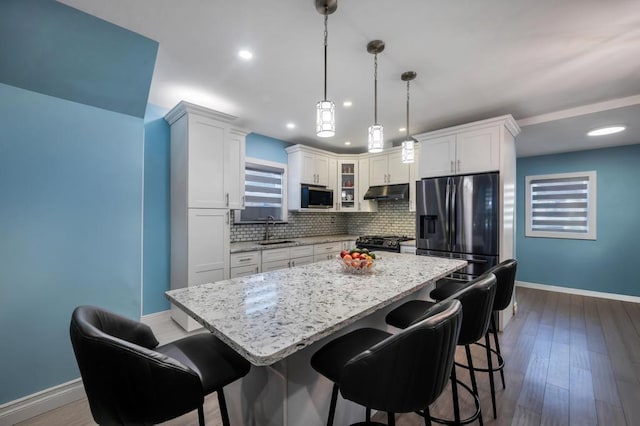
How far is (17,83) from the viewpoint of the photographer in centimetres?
175

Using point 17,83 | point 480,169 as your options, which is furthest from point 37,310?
point 480,169

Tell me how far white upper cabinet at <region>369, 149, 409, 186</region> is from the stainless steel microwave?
81 centimetres

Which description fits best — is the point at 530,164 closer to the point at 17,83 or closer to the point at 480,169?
the point at 480,169

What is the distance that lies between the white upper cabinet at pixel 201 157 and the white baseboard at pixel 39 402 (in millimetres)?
1710

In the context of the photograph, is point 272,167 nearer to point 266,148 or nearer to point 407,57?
point 266,148

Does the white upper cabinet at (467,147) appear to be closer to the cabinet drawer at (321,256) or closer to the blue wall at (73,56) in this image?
the cabinet drawer at (321,256)

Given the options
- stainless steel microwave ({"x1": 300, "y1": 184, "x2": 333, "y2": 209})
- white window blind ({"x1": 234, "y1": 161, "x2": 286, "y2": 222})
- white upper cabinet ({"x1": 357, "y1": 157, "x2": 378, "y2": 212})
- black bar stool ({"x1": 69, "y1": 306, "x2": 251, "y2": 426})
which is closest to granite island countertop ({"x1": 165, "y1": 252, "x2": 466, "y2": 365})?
black bar stool ({"x1": 69, "y1": 306, "x2": 251, "y2": 426})

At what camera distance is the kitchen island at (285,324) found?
94 centimetres

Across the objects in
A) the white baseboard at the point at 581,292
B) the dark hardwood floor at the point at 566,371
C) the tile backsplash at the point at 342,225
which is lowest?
the dark hardwood floor at the point at 566,371

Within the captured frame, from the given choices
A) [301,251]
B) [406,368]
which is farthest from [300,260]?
[406,368]

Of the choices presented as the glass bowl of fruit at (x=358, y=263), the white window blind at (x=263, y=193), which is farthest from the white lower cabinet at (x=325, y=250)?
the glass bowl of fruit at (x=358, y=263)

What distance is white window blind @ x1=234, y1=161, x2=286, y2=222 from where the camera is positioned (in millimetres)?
4046

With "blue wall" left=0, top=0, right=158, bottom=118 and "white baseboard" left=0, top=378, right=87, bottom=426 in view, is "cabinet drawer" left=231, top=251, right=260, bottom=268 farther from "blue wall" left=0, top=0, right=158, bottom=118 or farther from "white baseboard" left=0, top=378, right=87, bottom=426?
"blue wall" left=0, top=0, right=158, bottom=118

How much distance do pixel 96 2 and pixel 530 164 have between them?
20.6 feet
